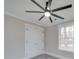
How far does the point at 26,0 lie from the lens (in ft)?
11.6

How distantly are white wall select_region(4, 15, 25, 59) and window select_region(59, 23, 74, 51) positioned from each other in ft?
7.77

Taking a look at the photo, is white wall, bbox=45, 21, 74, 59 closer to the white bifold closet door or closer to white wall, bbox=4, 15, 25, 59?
the white bifold closet door

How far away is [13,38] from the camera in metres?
4.93

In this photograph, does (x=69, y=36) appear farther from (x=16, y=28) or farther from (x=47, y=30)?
(x=16, y=28)

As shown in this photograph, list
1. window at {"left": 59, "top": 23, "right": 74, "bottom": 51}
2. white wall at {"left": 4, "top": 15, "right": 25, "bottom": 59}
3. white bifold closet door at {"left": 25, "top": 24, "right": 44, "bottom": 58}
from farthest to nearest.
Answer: white bifold closet door at {"left": 25, "top": 24, "right": 44, "bottom": 58} < window at {"left": 59, "top": 23, "right": 74, "bottom": 51} < white wall at {"left": 4, "top": 15, "right": 25, "bottom": 59}

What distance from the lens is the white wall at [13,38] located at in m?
4.63

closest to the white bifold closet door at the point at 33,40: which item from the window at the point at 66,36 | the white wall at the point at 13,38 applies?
the white wall at the point at 13,38

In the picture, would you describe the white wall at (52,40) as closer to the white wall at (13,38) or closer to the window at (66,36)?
the window at (66,36)

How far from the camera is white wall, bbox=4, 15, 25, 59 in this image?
463 cm

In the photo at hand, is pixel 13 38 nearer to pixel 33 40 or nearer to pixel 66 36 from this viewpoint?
pixel 33 40

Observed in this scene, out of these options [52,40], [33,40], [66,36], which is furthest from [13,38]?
[66,36]

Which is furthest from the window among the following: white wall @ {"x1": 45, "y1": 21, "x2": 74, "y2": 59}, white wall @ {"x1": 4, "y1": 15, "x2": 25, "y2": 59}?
white wall @ {"x1": 4, "y1": 15, "x2": 25, "y2": 59}

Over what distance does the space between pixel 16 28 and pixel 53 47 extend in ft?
9.25

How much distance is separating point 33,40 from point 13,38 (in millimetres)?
1513
